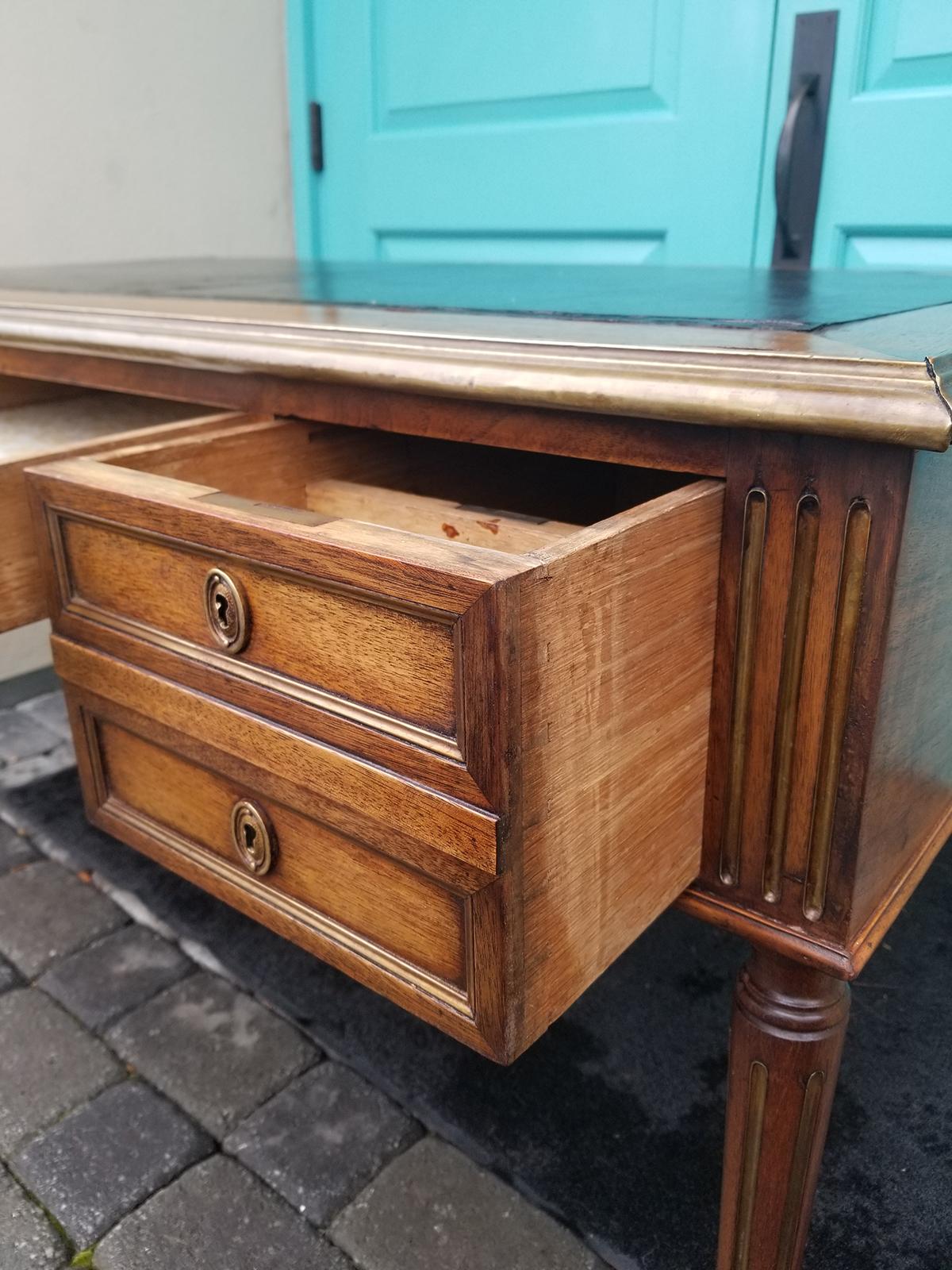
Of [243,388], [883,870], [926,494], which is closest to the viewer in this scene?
[926,494]

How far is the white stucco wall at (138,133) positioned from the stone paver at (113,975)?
875 millimetres

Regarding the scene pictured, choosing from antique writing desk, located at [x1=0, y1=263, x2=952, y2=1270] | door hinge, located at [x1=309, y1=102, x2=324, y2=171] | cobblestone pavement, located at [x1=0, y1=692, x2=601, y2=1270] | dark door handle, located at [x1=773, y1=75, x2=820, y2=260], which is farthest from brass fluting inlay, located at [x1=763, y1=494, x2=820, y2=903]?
door hinge, located at [x1=309, y1=102, x2=324, y2=171]

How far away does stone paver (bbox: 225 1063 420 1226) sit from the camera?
3.03 ft

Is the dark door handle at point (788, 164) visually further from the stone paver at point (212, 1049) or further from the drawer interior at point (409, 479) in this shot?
the stone paver at point (212, 1049)

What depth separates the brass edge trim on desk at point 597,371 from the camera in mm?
501

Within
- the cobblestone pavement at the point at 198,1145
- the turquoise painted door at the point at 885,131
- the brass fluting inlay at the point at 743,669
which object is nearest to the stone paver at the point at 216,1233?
the cobblestone pavement at the point at 198,1145

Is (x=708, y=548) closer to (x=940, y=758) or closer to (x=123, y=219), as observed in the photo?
(x=940, y=758)

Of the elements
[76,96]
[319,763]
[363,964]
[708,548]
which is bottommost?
[363,964]

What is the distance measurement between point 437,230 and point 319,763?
153 cm

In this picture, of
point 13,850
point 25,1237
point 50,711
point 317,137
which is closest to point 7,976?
point 13,850

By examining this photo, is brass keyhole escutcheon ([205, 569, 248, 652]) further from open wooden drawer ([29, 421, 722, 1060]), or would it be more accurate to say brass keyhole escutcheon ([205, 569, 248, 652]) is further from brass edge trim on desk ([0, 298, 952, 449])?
brass edge trim on desk ([0, 298, 952, 449])

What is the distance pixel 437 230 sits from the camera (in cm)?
192

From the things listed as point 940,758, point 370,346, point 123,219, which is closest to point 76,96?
point 123,219

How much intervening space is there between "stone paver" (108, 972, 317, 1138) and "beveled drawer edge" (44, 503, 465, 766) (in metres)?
0.53
